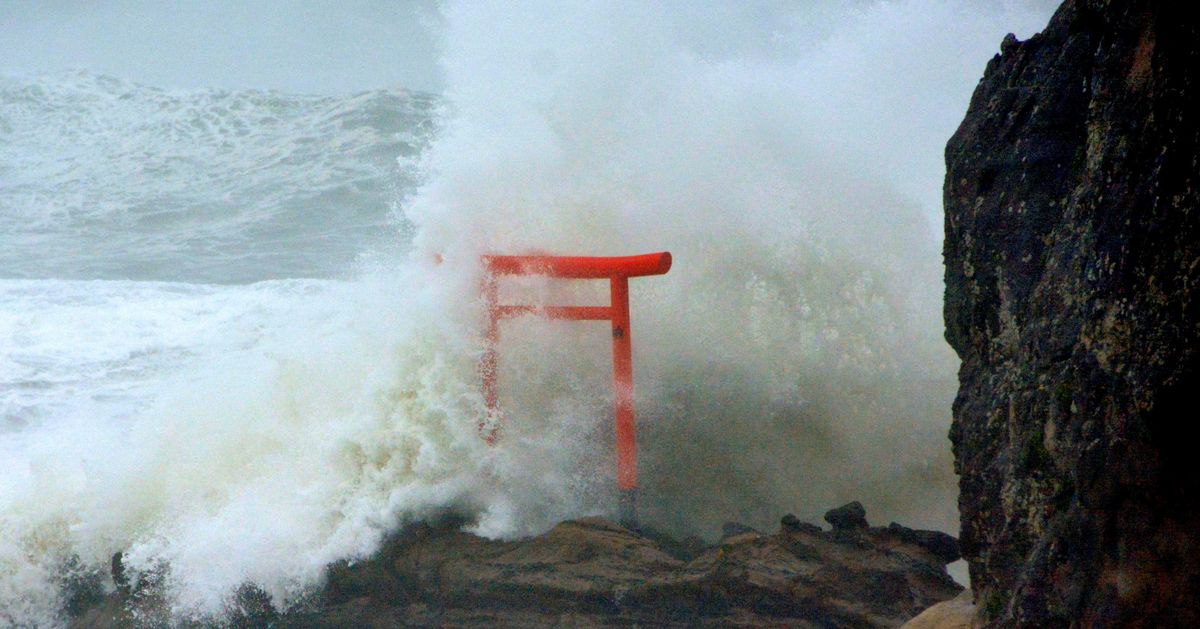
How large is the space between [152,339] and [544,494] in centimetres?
494

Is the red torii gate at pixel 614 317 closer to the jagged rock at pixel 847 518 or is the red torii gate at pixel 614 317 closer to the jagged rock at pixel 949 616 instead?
the jagged rock at pixel 847 518

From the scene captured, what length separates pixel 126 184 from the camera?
45.2 ft

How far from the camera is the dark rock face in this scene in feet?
4.27

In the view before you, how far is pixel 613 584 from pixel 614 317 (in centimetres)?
99

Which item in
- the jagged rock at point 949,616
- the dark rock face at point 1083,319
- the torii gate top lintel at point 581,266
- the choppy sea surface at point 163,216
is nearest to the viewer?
the dark rock face at point 1083,319

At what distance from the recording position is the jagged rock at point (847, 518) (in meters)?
3.08

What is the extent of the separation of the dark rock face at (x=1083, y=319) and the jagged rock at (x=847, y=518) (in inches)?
39.9

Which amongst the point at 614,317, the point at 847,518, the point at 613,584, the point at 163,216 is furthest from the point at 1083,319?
the point at 163,216

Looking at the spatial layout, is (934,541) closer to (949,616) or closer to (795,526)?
(795,526)

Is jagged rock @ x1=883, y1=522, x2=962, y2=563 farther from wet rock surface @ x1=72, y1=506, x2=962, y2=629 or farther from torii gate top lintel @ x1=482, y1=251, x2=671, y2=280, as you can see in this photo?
torii gate top lintel @ x1=482, y1=251, x2=671, y2=280

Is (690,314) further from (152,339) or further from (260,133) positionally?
(260,133)

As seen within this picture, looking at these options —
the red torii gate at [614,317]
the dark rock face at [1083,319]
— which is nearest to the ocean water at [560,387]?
the red torii gate at [614,317]

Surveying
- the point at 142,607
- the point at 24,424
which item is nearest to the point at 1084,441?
the point at 142,607

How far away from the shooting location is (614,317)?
3.59 metres
